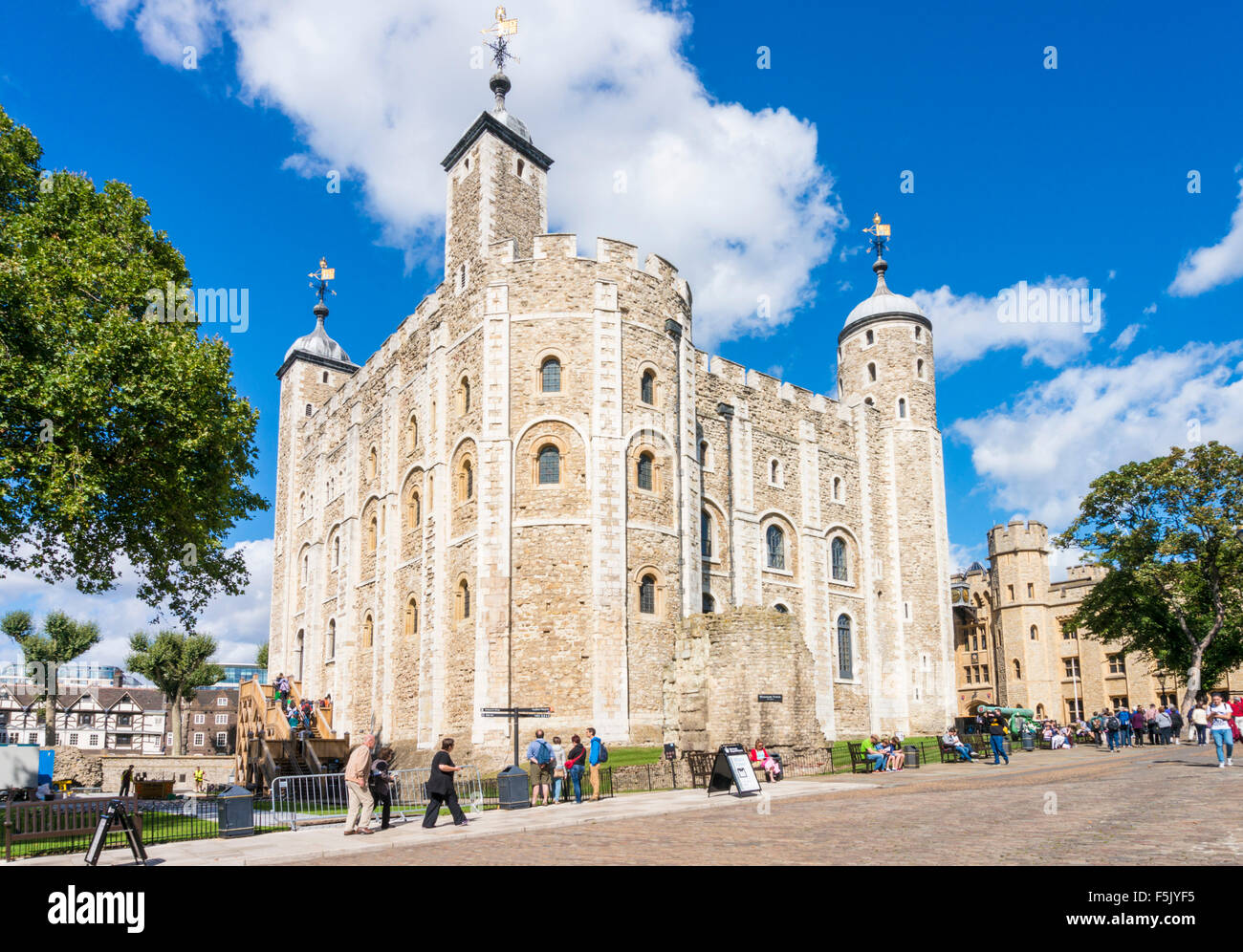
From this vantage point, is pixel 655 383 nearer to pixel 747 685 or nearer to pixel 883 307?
pixel 747 685

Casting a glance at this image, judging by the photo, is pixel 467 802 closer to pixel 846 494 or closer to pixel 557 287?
pixel 557 287

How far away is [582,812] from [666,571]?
12.1 m

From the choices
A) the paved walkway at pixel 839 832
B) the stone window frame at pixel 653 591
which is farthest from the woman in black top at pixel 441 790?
the stone window frame at pixel 653 591

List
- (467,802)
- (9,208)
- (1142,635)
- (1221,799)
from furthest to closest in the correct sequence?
(1142,635), (9,208), (467,802), (1221,799)

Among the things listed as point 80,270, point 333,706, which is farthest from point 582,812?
point 333,706

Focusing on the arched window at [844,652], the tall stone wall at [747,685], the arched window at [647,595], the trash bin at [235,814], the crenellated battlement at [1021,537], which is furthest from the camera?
the crenellated battlement at [1021,537]

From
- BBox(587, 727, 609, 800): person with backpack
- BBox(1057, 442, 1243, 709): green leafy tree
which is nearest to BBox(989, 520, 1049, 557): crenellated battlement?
BBox(1057, 442, 1243, 709): green leafy tree

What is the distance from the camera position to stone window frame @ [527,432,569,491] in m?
27.2

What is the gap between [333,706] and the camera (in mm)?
38219

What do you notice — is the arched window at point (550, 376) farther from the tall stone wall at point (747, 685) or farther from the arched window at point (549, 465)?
the tall stone wall at point (747, 685)

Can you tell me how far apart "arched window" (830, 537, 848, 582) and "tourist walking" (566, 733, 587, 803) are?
78.7 feet

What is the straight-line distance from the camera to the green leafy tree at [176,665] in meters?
54.3

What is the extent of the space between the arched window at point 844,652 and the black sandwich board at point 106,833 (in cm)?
3199

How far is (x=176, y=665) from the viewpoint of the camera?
178ft
